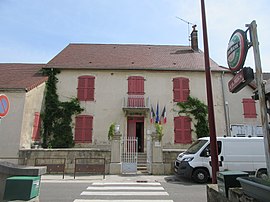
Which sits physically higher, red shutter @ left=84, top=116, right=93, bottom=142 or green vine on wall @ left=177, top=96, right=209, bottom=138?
green vine on wall @ left=177, top=96, right=209, bottom=138

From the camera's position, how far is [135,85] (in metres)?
17.5

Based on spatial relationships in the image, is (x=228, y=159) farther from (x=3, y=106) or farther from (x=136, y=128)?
(x=3, y=106)

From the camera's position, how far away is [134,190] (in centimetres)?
787

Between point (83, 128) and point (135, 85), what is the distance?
509 centimetres

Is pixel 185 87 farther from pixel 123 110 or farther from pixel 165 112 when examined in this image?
pixel 123 110

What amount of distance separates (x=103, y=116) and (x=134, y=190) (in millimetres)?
9540

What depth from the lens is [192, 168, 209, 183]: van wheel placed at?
32.7ft

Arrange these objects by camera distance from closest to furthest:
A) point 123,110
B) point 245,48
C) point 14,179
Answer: point 14,179 → point 245,48 → point 123,110

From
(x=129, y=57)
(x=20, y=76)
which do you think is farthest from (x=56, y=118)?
(x=129, y=57)

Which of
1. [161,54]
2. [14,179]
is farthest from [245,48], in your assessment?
[161,54]

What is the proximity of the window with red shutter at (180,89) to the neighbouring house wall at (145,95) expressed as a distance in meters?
0.29

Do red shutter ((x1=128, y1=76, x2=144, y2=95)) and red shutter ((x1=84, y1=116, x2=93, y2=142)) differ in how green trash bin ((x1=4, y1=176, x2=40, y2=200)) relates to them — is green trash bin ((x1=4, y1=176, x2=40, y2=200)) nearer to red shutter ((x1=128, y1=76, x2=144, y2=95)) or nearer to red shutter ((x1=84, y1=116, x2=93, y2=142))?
red shutter ((x1=84, y1=116, x2=93, y2=142))

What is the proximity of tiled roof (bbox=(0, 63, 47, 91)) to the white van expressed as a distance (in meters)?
10.8

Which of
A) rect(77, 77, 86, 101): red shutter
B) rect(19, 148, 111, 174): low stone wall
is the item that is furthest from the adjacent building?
rect(77, 77, 86, 101): red shutter
